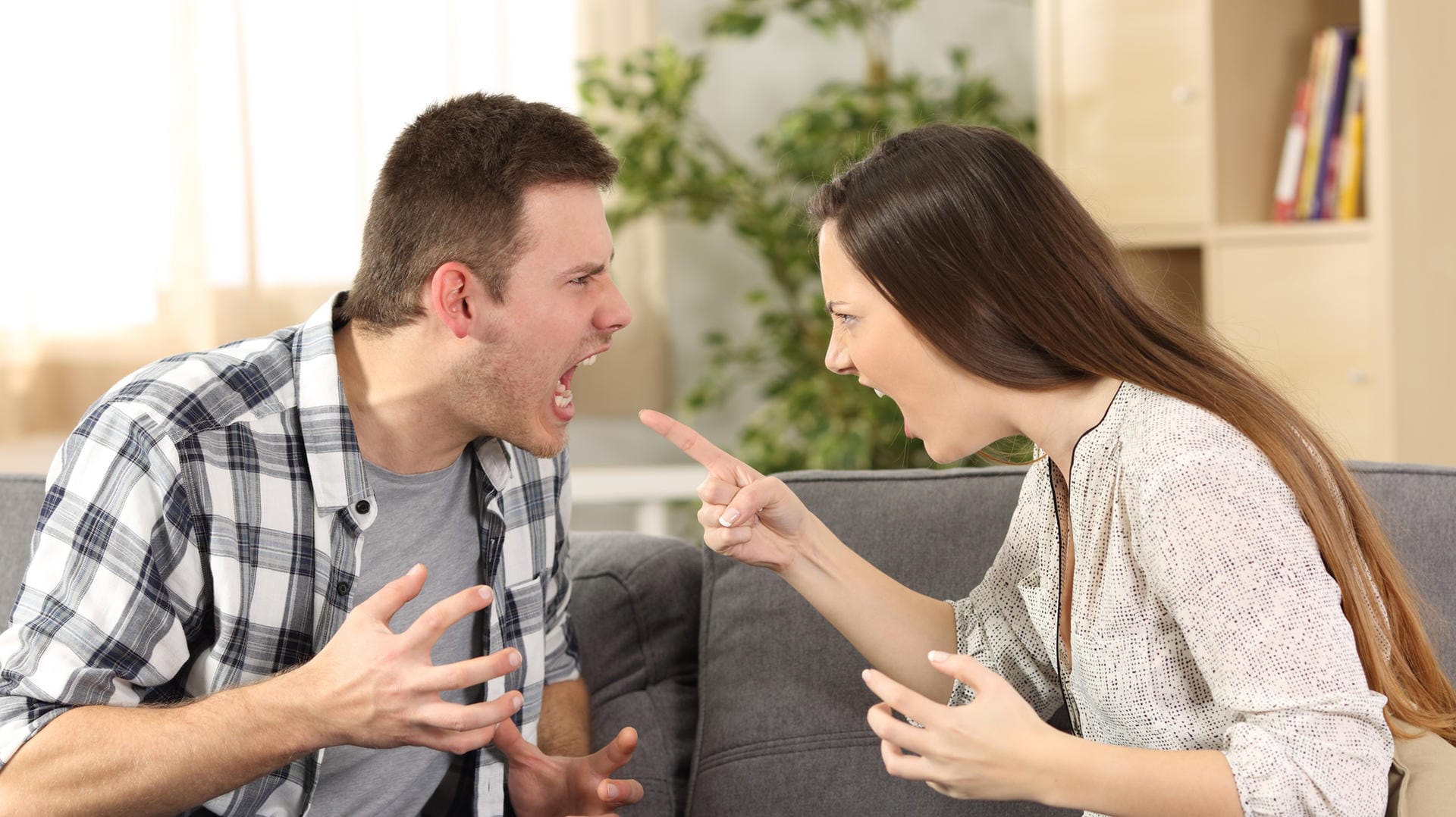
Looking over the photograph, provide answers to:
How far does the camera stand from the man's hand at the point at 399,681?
1062mm

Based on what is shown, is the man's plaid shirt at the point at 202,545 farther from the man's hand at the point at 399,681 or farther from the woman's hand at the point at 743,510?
the woman's hand at the point at 743,510

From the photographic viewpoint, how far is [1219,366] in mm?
1177

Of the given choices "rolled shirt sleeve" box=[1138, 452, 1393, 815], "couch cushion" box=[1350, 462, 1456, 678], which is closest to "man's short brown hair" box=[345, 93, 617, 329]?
Answer: "rolled shirt sleeve" box=[1138, 452, 1393, 815]

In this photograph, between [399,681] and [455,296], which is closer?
[399,681]

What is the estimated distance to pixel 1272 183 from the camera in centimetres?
260

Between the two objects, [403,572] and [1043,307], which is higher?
[1043,307]

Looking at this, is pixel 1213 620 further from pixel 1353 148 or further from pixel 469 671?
pixel 1353 148

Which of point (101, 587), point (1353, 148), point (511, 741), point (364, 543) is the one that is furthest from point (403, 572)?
point (1353, 148)

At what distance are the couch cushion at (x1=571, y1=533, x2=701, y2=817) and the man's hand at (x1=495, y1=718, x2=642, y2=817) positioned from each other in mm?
126

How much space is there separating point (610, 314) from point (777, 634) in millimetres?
447

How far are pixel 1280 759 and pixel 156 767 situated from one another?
95 centimetres

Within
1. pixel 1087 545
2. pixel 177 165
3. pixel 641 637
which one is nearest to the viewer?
pixel 1087 545

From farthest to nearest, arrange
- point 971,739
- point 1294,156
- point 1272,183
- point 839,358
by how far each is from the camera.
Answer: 1. point 1272,183
2. point 1294,156
3. point 839,358
4. point 971,739

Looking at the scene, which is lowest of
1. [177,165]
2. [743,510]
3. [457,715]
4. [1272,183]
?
[457,715]
